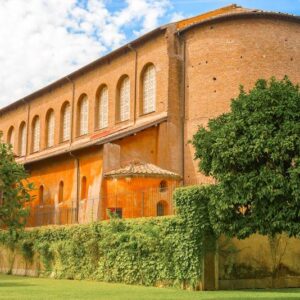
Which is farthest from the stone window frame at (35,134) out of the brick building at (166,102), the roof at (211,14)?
the roof at (211,14)

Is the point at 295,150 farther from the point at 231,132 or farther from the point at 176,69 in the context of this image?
the point at 176,69

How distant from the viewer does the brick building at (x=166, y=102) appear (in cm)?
2830

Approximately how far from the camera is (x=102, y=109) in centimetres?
3731

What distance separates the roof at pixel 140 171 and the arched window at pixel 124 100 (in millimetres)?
6516

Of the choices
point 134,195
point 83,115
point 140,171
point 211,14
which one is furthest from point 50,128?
point 134,195

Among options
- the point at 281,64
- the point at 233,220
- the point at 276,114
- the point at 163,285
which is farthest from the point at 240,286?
the point at 281,64

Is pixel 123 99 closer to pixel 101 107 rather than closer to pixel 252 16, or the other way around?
pixel 101 107

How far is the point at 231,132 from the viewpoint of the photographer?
15.3 m

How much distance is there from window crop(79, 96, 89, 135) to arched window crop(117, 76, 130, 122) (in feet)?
13.3

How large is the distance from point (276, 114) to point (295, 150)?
1.12m

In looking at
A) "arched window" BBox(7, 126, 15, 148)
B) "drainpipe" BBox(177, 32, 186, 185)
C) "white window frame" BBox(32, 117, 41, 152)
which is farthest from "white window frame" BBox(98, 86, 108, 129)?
"arched window" BBox(7, 126, 15, 148)

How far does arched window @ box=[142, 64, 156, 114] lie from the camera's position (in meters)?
32.3

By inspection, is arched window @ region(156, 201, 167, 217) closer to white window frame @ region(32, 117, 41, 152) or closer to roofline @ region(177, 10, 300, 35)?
roofline @ region(177, 10, 300, 35)

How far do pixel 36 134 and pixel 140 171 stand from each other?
20676 mm
